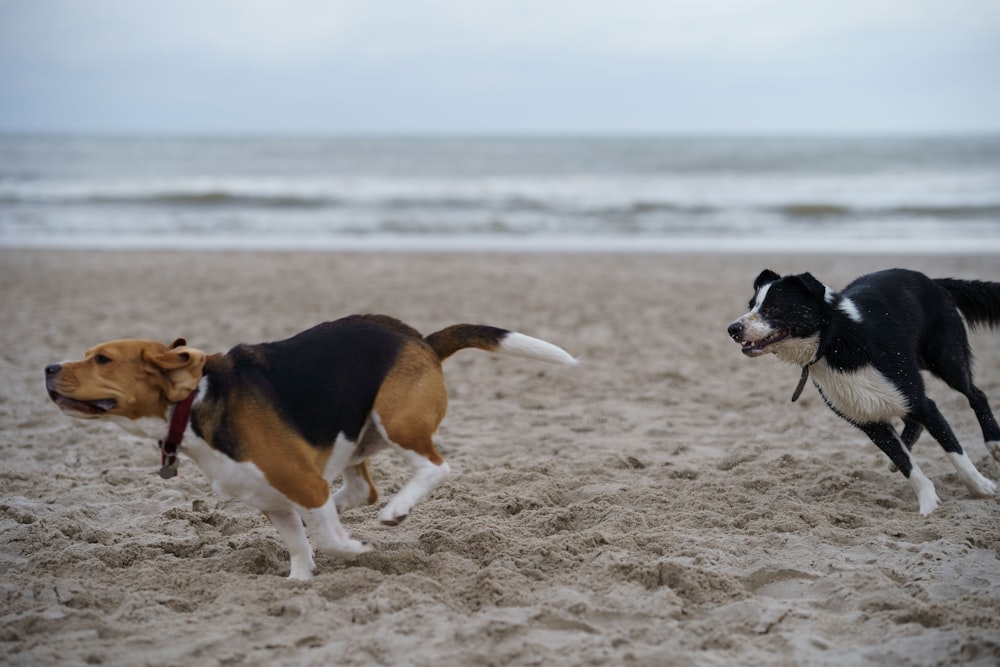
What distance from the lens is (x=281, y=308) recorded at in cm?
1136

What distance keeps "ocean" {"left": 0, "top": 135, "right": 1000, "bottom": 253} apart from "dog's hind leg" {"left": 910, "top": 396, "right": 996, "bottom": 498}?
41.2 feet

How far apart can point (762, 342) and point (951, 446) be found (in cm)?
127

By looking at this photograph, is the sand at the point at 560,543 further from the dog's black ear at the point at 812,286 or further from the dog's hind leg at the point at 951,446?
the dog's black ear at the point at 812,286

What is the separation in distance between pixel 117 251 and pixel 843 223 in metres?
16.5

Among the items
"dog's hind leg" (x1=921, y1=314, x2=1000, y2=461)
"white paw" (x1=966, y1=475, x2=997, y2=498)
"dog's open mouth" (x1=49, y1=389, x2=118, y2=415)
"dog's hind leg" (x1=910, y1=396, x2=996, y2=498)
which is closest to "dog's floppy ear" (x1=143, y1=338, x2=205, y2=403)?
"dog's open mouth" (x1=49, y1=389, x2=118, y2=415)

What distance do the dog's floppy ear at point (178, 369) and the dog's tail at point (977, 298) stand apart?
4407 mm

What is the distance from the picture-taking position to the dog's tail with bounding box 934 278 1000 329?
5668 mm

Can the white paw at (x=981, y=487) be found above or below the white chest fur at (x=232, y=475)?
below

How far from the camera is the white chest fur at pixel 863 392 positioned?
496 cm

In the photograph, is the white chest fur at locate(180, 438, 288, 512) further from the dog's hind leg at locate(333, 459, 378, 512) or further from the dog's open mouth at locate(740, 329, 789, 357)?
the dog's open mouth at locate(740, 329, 789, 357)

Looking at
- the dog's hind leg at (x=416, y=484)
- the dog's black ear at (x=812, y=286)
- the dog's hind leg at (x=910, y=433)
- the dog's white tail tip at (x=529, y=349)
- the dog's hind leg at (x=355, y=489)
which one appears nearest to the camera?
the dog's hind leg at (x=416, y=484)

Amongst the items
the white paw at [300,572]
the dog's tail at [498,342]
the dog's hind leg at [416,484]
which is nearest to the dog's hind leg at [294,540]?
the white paw at [300,572]

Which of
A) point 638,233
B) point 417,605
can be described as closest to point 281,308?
point 417,605

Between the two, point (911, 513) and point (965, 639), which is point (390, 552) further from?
point (911, 513)
